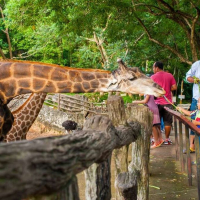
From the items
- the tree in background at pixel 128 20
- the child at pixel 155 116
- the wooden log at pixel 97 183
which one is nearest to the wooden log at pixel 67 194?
the wooden log at pixel 97 183

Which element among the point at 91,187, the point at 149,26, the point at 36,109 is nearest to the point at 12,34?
the point at 149,26

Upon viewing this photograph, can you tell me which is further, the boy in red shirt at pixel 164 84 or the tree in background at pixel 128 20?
the tree in background at pixel 128 20

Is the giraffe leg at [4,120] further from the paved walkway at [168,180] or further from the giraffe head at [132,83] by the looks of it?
the paved walkway at [168,180]

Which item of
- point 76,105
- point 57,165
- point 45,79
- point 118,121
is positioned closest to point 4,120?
point 45,79

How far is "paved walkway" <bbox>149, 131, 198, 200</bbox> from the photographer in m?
4.77

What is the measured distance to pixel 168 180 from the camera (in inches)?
213

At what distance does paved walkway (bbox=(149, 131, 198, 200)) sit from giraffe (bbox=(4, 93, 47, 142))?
83.8 inches

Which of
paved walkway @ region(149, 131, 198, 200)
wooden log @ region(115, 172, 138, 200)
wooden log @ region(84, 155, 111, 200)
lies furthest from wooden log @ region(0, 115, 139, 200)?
paved walkway @ region(149, 131, 198, 200)

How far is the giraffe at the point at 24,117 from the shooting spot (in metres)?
5.60

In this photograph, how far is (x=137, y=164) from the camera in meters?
4.26

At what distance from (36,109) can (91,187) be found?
11.8ft

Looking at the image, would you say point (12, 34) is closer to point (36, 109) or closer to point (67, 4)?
point (67, 4)

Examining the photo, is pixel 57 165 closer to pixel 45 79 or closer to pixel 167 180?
pixel 45 79

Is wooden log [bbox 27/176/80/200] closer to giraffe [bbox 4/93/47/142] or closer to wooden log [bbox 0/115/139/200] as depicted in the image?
wooden log [bbox 0/115/139/200]
